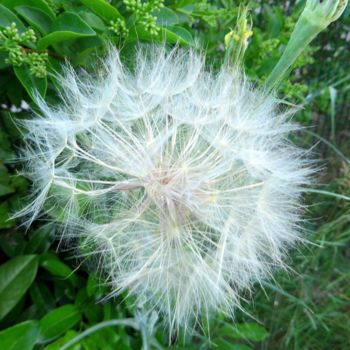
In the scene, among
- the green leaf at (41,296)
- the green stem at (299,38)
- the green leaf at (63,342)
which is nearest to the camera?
the green stem at (299,38)

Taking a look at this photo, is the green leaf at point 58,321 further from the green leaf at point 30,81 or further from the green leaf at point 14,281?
the green leaf at point 30,81

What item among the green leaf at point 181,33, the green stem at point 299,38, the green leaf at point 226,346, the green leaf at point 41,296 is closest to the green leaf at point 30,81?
the green leaf at point 181,33

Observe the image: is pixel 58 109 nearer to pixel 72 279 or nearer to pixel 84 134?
pixel 84 134

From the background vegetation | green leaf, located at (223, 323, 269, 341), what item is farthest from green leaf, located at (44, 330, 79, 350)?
green leaf, located at (223, 323, 269, 341)

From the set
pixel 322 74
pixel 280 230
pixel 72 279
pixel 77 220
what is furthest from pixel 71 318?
pixel 322 74

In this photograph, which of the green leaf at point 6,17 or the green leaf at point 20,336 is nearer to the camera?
the green leaf at point 6,17

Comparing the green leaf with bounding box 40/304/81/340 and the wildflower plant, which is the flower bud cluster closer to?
the wildflower plant
